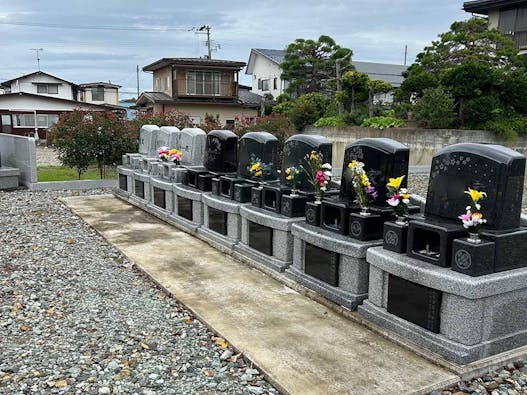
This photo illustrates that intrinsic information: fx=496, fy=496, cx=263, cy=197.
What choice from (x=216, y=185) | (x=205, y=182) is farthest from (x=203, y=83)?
(x=216, y=185)

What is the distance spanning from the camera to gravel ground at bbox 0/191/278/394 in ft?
12.3

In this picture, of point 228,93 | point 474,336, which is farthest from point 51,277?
point 228,93

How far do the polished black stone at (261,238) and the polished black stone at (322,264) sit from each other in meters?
0.83

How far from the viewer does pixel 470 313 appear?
397 cm

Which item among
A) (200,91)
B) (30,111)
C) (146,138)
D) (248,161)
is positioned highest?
(200,91)

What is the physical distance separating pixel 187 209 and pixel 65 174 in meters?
9.25

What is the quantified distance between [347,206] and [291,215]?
3.55 ft

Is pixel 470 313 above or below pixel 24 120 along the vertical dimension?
below

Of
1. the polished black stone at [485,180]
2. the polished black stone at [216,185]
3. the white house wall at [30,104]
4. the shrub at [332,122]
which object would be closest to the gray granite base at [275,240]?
the polished black stone at [216,185]

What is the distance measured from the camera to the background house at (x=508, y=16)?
2202cm

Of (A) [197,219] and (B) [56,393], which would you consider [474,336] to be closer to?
(B) [56,393]

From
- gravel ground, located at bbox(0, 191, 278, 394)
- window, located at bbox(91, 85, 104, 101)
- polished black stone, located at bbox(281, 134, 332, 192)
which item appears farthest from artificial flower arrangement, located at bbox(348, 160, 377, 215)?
window, located at bbox(91, 85, 104, 101)

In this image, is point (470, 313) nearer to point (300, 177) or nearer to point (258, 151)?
point (300, 177)

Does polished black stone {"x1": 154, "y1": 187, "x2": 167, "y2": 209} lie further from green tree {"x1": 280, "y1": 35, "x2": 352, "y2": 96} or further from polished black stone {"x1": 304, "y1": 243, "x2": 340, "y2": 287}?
green tree {"x1": 280, "y1": 35, "x2": 352, "y2": 96}
